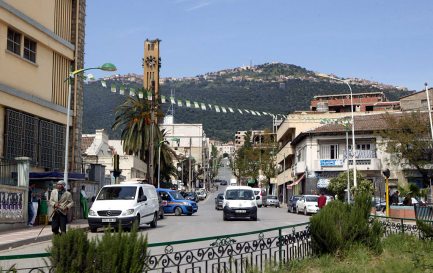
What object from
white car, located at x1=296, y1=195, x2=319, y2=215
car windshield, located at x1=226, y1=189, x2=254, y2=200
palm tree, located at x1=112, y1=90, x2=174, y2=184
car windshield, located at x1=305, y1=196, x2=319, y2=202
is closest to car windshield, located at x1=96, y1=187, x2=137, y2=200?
car windshield, located at x1=226, y1=189, x2=254, y2=200

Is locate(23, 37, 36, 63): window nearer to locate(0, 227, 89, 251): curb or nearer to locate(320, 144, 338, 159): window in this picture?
locate(0, 227, 89, 251): curb

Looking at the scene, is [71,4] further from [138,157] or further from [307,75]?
[307,75]

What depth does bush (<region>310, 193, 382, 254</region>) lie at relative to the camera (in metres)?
10.5

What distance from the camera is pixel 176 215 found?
121 feet

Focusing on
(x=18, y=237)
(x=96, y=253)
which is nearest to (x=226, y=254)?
(x=96, y=253)

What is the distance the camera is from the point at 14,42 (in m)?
26.1

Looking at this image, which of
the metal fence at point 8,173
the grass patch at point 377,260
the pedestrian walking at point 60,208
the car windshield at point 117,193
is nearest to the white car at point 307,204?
the car windshield at point 117,193

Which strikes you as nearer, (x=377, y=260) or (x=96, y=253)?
(x=96, y=253)

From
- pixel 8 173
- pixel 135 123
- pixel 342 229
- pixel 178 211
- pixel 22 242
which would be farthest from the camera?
pixel 135 123

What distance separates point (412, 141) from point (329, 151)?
46.0 ft

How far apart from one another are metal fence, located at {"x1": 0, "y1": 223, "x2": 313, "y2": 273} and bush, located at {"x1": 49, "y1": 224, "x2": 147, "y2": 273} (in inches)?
7.7

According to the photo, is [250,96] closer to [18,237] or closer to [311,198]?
[311,198]

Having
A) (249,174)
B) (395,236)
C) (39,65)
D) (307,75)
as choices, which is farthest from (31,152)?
(307,75)

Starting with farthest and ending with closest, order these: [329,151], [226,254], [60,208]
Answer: [329,151]
[60,208]
[226,254]
